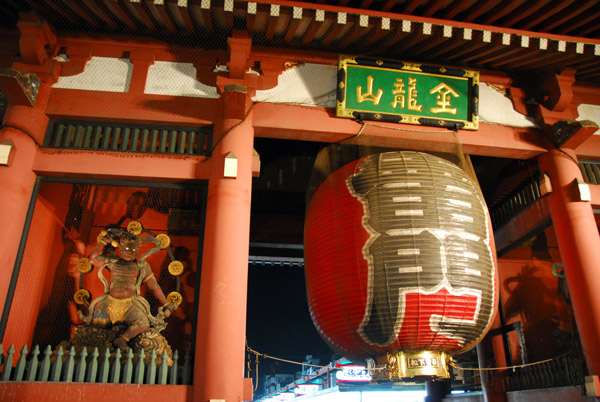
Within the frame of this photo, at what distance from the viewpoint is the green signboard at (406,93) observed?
15.5 feet

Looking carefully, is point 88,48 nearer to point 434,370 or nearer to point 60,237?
point 60,237

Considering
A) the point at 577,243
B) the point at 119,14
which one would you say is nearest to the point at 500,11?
the point at 577,243

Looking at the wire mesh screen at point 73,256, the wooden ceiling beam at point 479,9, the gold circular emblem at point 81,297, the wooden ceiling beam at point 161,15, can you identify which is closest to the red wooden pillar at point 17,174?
the wire mesh screen at point 73,256

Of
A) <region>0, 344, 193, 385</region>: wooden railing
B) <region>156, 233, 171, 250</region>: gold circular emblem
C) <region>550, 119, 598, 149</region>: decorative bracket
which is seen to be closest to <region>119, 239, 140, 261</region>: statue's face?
<region>156, 233, 171, 250</region>: gold circular emblem

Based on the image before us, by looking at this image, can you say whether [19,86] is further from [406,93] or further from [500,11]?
[500,11]

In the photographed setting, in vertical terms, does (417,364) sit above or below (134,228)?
below

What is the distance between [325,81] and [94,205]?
2.89m

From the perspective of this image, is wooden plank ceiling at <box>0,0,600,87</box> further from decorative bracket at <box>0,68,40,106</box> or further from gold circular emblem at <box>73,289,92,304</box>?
gold circular emblem at <box>73,289,92,304</box>

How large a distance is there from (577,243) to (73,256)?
16.8 feet

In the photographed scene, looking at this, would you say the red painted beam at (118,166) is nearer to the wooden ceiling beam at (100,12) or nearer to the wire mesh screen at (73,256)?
the wire mesh screen at (73,256)

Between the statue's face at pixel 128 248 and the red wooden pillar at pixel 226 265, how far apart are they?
2.87ft

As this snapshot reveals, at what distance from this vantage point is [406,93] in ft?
15.7

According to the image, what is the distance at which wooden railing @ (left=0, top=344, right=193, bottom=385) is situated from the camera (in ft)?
11.2

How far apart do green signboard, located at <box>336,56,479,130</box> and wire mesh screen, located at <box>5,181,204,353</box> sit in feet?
6.15
